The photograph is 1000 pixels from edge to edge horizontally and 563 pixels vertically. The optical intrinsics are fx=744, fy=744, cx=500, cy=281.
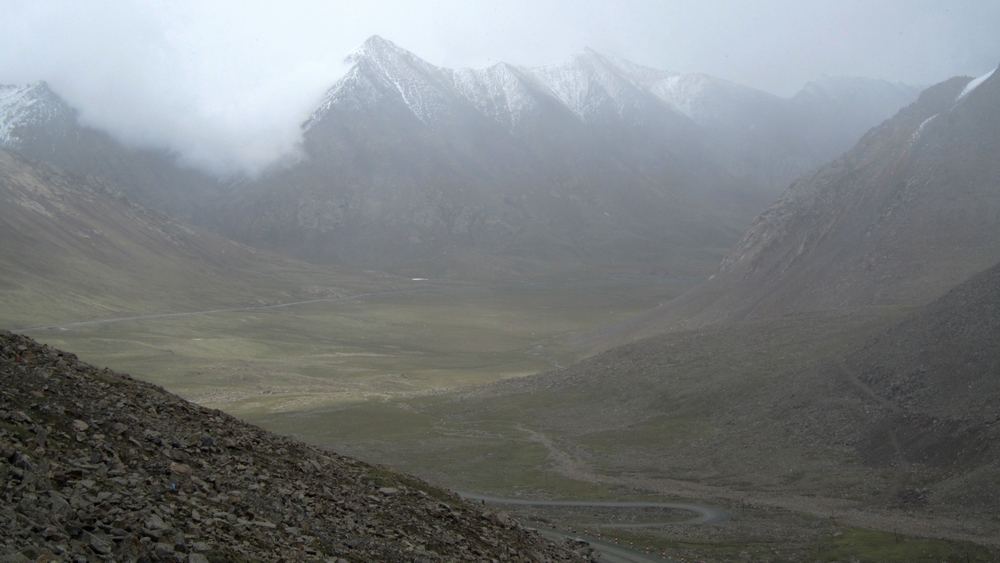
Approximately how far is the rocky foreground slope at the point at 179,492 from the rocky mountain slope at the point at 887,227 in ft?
256

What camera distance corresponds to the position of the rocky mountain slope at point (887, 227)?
94.1 meters

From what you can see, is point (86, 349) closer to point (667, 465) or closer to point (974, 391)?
point (667, 465)

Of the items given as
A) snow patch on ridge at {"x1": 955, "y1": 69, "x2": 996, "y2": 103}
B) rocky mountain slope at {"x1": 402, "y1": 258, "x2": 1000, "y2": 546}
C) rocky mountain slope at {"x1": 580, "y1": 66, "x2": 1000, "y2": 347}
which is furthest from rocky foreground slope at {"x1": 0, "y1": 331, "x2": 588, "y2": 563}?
snow patch on ridge at {"x1": 955, "y1": 69, "x2": 996, "y2": 103}

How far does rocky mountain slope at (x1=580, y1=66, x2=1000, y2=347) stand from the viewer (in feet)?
309

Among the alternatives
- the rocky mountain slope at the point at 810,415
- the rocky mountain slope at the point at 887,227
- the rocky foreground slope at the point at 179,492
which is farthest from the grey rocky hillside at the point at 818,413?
the rocky foreground slope at the point at 179,492

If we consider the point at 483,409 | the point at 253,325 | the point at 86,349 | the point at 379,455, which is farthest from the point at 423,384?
the point at 253,325

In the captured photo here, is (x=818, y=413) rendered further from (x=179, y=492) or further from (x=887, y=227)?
(x=887, y=227)

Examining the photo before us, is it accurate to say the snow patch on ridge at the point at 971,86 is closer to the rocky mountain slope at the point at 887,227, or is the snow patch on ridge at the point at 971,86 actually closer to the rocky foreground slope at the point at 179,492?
the rocky mountain slope at the point at 887,227

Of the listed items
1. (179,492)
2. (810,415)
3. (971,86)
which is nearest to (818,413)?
(810,415)

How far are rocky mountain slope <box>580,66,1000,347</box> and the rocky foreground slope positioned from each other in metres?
77.9

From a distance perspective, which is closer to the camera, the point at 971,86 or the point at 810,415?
the point at 810,415

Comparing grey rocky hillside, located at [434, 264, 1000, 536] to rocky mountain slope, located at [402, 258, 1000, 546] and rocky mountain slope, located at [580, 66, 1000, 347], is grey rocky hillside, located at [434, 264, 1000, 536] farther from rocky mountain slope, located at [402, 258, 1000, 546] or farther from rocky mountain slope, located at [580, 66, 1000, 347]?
rocky mountain slope, located at [580, 66, 1000, 347]

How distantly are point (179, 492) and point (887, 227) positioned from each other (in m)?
108

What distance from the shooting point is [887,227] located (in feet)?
345
